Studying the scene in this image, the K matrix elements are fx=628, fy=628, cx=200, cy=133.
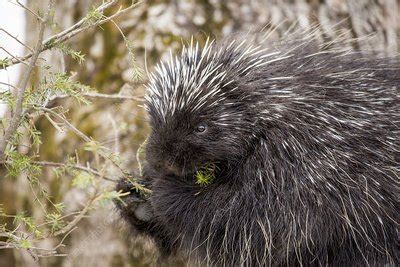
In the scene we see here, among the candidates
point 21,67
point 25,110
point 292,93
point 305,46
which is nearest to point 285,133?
point 292,93

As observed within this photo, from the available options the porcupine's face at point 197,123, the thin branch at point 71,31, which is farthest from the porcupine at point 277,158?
the thin branch at point 71,31

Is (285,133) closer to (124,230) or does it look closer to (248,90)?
(248,90)

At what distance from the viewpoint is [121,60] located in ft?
12.9

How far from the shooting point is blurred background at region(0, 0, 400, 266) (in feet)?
12.5

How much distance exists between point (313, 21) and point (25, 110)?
7.31ft

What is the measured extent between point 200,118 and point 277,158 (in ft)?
1.24

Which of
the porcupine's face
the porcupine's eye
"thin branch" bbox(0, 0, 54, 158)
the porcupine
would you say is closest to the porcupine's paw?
the porcupine

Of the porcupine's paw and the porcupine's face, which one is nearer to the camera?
the porcupine's face

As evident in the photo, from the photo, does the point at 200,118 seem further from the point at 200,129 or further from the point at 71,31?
the point at 71,31

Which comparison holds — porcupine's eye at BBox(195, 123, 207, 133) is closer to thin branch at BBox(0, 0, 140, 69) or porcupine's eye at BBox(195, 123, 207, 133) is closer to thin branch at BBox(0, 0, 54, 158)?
thin branch at BBox(0, 0, 140, 69)

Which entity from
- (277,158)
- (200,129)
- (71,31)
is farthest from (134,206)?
(71,31)

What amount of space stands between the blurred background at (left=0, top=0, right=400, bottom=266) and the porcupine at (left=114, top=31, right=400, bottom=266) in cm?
92

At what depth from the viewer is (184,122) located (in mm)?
2709

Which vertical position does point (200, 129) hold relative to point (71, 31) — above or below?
below
